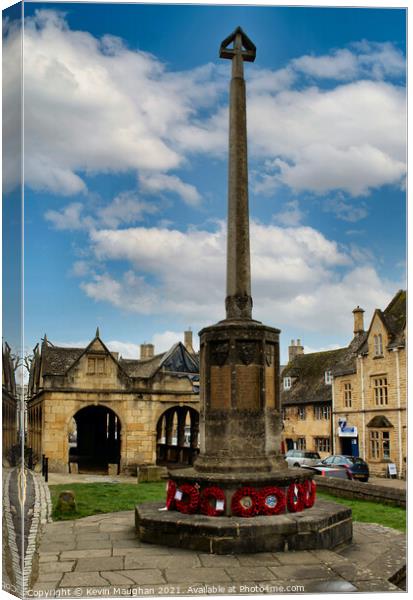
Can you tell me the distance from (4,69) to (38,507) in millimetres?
10772

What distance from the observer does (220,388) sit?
444 inches

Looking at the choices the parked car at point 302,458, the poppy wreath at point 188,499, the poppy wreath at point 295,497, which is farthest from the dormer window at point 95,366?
the poppy wreath at point 295,497

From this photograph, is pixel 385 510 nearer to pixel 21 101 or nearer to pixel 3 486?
pixel 3 486

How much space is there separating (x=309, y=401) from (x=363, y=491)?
27.4 metres

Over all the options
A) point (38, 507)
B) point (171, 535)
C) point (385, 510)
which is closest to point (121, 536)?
point (171, 535)

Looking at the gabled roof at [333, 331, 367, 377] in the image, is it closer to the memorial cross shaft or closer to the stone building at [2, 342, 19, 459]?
the memorial cross shaft

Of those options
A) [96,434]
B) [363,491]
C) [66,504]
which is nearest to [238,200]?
[66,504]

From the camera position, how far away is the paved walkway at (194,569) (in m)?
7.33

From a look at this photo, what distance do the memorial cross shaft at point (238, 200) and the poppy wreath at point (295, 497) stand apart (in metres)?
3.26

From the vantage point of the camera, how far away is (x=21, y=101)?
755cm

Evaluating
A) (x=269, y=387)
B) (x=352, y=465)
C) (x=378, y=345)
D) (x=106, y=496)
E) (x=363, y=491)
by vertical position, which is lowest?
(x=352, y=465)

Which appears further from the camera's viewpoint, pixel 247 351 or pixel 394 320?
pixel 394 320

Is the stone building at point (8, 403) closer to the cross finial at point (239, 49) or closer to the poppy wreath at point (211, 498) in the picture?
the poppy wreath at point (211, 498)

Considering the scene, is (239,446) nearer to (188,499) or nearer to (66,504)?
(188,499)
